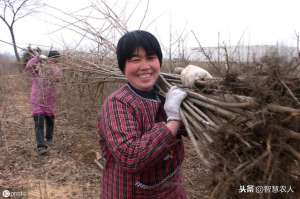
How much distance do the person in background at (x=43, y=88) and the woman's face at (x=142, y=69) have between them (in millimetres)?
2037

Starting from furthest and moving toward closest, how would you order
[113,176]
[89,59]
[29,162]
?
[29,162] < [89,59] < [113,176]

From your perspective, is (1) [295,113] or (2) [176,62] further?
(2) [176,62]

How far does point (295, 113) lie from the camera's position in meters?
1.00

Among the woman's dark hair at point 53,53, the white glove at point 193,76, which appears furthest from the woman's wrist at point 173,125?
the woman's dark hair at point 53,53

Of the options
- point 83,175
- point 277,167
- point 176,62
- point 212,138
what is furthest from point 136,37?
point 83,175

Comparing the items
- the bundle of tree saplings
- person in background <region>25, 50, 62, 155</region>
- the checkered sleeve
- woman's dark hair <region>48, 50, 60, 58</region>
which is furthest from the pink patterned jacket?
the bundle of tree saplings

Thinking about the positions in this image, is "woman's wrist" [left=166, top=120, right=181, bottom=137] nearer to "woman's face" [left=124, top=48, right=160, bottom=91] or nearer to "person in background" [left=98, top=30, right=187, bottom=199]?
"person in background" [left=98, top=30, right=187, bottom=199]

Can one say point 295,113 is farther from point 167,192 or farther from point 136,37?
point 167,192

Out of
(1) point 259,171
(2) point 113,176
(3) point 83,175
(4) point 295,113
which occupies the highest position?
(4) point 295,113

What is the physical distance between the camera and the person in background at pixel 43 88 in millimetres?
3432

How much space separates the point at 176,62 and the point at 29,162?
2.49 metres

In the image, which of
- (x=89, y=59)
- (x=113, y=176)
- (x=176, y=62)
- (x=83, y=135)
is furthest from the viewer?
(x=83, y=135)

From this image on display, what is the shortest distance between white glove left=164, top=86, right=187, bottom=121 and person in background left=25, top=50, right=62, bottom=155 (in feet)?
6.92

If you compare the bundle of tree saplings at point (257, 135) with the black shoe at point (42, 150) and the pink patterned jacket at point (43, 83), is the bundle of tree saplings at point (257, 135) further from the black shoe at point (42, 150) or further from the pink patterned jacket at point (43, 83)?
the black shoe at point (42, 150)
